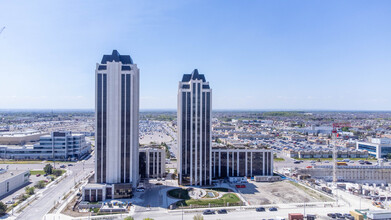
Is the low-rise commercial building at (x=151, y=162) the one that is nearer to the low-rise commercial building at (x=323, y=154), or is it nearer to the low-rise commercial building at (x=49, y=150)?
the low-rise commercial building at (x=49, y=150)

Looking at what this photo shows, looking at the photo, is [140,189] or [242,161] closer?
[140,189]

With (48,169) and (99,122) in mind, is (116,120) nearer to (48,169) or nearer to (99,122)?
(99,122)

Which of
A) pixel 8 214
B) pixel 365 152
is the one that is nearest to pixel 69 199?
pixel 8 214

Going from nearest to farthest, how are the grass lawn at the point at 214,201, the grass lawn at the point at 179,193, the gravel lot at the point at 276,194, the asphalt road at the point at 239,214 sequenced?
the asphalt road at the point at 239,214, the grass lawn at the point at 214,201, the gravel lot at the point at 276,194, the grass lawn at the point at 179,193

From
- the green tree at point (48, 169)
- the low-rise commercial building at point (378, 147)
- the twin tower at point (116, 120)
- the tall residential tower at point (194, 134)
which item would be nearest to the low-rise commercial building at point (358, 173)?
the tall residential tower at point (194, 134)

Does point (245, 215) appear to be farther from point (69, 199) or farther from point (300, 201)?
point (69, 199)

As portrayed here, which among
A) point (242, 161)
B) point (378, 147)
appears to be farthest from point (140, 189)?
point (378, 147)
